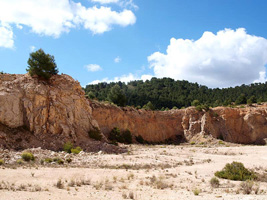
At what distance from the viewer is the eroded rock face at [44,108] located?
964 inches

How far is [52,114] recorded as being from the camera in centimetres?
2653

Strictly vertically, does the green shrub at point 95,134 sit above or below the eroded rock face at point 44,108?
below

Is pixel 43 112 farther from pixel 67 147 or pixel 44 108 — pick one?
pixel 67 147

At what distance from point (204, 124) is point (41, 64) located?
3252 centimetres

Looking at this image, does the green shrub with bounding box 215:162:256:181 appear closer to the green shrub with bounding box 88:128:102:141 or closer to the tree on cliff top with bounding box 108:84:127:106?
the green shrub with bounding box 88:128:102:141

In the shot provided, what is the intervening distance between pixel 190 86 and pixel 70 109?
252ft

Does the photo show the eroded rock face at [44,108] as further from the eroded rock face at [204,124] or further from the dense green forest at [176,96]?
the dense green forest at [176,96]

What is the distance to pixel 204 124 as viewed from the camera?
4647 centimetres

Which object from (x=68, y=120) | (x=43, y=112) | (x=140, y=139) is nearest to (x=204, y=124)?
(x=140, y=139)

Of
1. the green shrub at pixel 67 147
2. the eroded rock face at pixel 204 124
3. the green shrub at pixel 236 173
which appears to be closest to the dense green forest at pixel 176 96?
the eroded rock face at pixel 204 124

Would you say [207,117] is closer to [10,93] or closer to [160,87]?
[10,93]

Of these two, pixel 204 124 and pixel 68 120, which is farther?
pixel 204 124

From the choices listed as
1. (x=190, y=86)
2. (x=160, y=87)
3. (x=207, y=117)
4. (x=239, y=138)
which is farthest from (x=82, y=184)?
(x=190, y=86)

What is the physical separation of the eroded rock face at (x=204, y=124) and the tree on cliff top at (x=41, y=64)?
1800 cm
